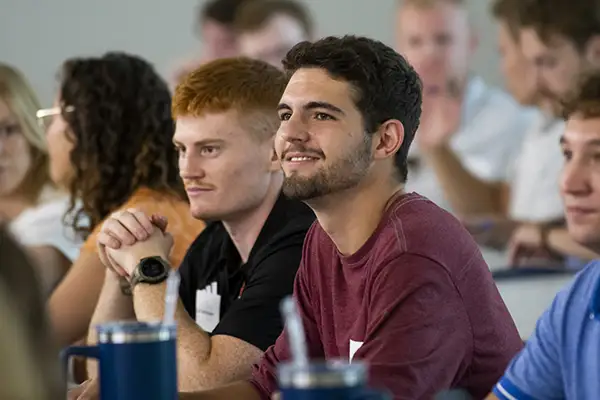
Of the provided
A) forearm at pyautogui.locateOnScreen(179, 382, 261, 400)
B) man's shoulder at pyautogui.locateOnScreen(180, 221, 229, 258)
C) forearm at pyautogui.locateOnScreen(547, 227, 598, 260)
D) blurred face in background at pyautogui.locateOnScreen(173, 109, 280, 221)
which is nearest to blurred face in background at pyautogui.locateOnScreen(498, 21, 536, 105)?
forearm at pyautogui.locateOnScreen(547, 227, 598, 260)

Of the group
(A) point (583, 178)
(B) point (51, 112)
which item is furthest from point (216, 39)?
(A) point (583, 178)

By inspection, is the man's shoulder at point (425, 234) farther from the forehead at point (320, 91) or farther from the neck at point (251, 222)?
the neck at point (251, 222)

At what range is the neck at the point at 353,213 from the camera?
5.74 feet

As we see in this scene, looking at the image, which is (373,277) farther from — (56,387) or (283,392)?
(56,387)

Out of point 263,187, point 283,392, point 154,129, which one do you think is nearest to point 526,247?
point 154,129

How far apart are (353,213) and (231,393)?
301 mm

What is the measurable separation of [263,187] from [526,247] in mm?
2125

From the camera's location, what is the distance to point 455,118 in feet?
17.9

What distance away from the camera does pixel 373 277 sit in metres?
1.66

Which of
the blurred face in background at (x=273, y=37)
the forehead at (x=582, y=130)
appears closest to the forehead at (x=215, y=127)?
the forehead at (x=582, y=130)

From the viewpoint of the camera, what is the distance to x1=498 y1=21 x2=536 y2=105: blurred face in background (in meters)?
4.93

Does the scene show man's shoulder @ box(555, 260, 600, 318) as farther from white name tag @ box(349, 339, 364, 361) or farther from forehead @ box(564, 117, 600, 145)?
forehead @ box(564, 117, 600, 145)

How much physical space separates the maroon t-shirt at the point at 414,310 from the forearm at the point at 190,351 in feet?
0.53

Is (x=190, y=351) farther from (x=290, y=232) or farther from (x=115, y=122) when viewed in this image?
(x=115, y=122)
